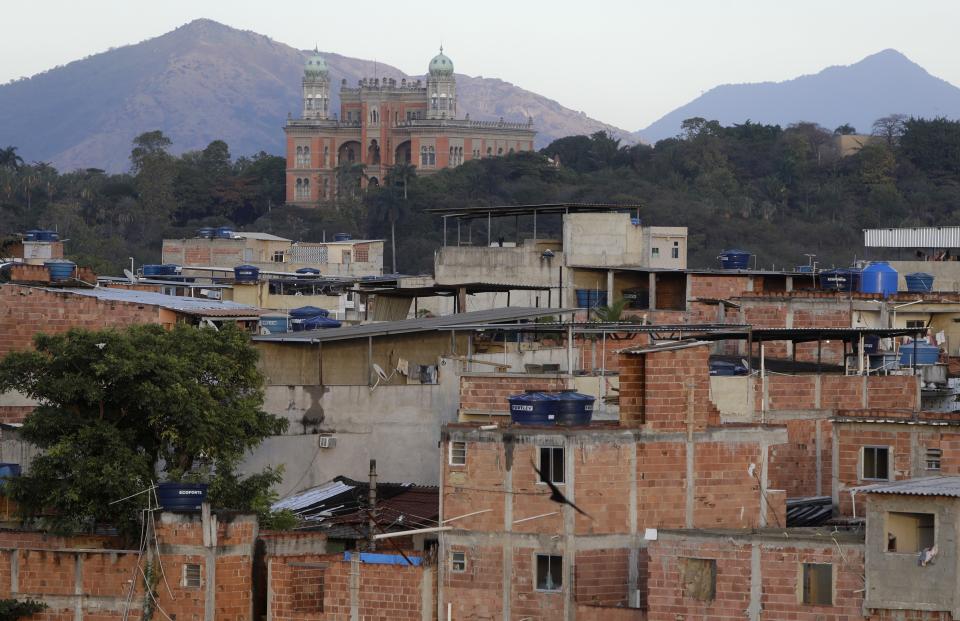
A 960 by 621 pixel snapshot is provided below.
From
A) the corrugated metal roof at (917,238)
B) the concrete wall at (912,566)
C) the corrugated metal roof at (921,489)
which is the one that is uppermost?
the corrugated metal roof at (917,238)

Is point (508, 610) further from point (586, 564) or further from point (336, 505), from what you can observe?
point (336, 505)

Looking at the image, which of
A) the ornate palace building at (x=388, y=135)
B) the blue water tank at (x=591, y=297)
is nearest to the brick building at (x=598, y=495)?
the blue water tank at (x=591, y=297)

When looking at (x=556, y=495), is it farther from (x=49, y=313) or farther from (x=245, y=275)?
(x=245, y=275)

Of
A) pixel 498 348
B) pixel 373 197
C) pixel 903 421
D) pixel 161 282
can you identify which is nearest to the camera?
pixel 903 421

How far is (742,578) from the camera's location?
68.1 ft

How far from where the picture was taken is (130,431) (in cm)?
2577

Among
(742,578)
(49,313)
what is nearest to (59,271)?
(49,313)

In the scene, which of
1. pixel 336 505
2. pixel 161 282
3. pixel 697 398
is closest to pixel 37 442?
pixel 336 505

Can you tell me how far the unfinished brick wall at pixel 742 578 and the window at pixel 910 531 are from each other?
39cm

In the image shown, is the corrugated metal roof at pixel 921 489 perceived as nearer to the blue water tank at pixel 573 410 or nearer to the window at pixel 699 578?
the window at pixel 699 578

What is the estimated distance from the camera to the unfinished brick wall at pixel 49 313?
32812 millimetres

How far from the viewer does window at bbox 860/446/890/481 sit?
2477 centimetres

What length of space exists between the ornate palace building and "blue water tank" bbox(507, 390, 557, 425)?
121 m

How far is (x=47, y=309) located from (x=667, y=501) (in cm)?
1444
